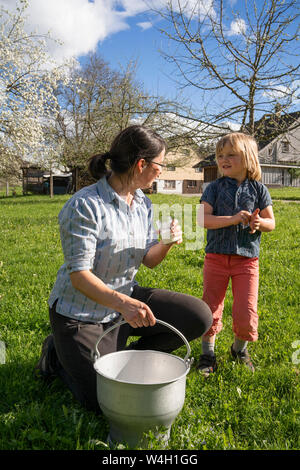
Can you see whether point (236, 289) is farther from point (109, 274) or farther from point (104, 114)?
point (104, 114)

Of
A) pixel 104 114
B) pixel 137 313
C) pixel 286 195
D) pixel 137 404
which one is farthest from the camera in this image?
pixel 286 195

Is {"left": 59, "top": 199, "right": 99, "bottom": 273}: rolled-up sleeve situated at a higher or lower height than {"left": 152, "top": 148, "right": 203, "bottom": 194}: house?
lower

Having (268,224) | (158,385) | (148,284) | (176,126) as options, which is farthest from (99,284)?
(176,126)

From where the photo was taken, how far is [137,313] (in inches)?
76.2

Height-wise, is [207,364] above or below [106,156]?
below

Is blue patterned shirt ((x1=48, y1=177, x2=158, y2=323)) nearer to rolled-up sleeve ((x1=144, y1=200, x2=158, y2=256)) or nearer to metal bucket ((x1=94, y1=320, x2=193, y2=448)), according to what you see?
rolled-up sleeve ((x1=144, y1=200, x2=158, y2=256))

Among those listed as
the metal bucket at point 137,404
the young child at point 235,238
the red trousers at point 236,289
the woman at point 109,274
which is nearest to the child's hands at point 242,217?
the young child at point 235,238

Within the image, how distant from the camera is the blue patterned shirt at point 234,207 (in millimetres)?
2840

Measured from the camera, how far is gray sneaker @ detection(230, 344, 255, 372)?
274cm

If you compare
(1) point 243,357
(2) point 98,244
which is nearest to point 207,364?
(1) point 243,357

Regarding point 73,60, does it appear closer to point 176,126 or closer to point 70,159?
point 70,159

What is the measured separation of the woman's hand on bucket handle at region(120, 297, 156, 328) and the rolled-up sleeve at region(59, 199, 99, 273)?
312mm

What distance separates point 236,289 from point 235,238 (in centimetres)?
35

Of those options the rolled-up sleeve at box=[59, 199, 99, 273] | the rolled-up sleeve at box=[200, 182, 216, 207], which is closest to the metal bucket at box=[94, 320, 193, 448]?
the rolled-up sleeve at box=[59, 199, 99, 273]
